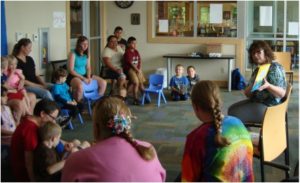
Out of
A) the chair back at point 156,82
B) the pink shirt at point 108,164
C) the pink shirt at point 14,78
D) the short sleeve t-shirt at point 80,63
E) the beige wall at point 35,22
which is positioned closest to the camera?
the pink shirt at point 108,164

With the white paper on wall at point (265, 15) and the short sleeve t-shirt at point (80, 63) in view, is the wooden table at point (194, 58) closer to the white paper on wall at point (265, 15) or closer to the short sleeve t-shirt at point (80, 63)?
the white paper on wall at point (265, 15)

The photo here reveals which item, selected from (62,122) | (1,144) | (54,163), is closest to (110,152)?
(54,163)

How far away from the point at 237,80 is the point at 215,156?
7.13 metres

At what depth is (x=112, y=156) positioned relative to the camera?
6.37 ft

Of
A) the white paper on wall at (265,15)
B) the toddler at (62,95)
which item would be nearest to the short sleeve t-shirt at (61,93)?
the toddler at (62,95)

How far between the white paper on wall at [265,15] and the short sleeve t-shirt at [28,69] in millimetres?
5267

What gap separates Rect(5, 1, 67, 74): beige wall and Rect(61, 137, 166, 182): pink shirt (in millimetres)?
4821

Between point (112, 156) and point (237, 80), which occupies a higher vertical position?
point (112, 156)

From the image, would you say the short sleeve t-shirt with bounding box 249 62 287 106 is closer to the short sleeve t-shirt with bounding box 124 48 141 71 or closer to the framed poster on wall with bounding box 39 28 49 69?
the short sleeve t-shirt with bounding box 124 48 141 71

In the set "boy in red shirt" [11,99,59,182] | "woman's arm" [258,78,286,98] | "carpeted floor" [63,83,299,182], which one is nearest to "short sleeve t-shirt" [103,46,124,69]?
"carpeted floor" [63,83,299,182]

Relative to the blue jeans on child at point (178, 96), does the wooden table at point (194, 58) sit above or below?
above

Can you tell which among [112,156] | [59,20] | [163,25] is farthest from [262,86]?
[163,25]

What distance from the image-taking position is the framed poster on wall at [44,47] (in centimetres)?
735

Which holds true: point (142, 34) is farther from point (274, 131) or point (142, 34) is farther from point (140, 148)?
point (140, 148)
